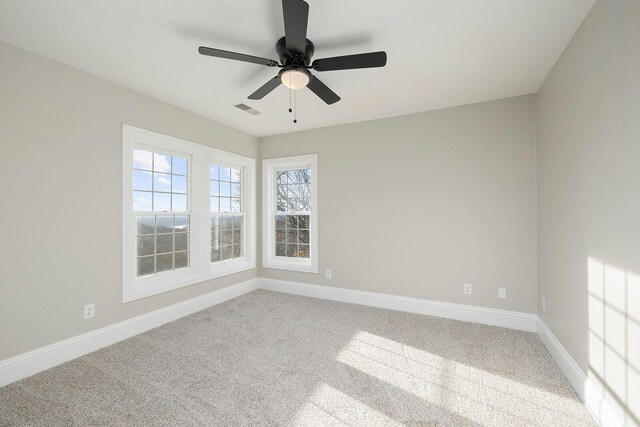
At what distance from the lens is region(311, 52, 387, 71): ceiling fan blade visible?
1782mm

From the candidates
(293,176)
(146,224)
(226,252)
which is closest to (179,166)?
(146,224)

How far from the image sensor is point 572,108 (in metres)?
2.05

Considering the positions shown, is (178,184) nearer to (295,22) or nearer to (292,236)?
(292,236)

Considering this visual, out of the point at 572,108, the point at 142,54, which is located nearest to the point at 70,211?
the point at 142,54

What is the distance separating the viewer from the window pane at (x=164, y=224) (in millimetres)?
3287

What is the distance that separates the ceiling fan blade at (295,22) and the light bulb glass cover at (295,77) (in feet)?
0.44

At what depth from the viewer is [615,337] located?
1521 millimetres

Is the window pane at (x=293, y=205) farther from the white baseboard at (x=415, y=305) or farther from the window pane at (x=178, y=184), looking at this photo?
the window pane at (x=178, y=184)

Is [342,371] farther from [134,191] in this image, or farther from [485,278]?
[134,191]

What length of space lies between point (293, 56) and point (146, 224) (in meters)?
2.56

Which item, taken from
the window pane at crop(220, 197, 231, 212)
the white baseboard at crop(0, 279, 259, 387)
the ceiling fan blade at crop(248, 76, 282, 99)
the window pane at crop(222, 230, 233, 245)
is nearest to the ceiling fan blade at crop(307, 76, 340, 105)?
the ceiling fan blade at crop(248, 76, 282, 99)

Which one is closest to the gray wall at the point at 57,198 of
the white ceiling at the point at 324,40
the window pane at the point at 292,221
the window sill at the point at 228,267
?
the white ceiling at the point at 324,40

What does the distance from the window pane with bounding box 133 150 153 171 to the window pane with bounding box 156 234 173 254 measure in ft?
2.73

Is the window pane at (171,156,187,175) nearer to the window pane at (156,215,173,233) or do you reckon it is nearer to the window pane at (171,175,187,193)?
the window pane at (171,175,187,193)
